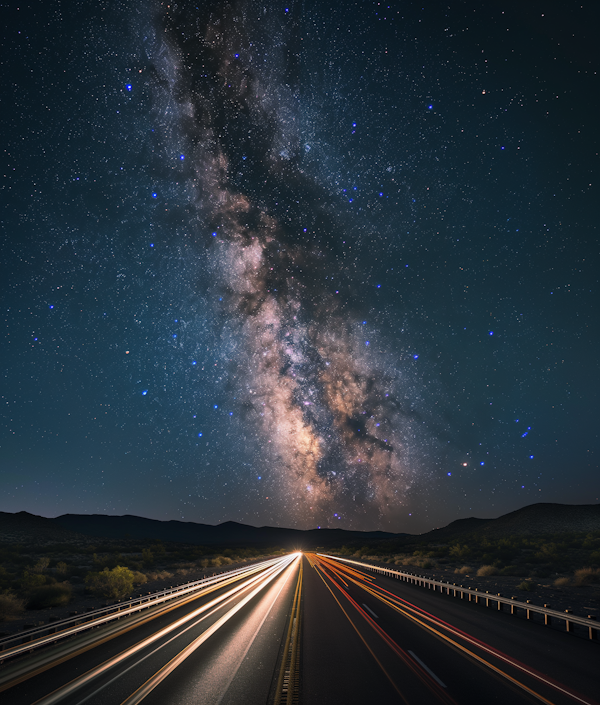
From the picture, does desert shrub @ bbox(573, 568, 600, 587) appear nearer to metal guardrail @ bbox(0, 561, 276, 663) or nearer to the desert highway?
the desert highway

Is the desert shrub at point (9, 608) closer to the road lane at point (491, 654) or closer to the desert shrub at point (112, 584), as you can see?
the desert shrub at point (112, 584)

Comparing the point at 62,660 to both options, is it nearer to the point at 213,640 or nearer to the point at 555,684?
the point at 213,640

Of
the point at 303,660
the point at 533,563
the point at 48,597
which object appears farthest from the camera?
the point at 533,563

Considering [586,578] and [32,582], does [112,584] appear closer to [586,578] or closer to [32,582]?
[32,582]

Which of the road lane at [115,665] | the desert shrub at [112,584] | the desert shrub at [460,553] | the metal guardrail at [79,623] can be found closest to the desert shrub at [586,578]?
the road lane at [115,665]

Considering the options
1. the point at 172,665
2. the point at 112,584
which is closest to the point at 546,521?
the point at 112,584

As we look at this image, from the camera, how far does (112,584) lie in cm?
2008

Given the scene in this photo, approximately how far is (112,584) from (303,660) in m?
15.4

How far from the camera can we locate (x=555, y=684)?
282 inches

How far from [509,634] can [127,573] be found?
18.7m

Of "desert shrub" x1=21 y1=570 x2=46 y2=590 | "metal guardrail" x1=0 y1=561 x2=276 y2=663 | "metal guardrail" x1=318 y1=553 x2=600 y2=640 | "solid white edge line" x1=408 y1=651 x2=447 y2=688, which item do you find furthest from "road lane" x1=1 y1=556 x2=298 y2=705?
"desert shrub" x1=21 y1=570 x2=46 y2=590

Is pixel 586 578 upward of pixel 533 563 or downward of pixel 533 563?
upward

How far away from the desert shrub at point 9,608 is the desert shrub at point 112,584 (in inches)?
169

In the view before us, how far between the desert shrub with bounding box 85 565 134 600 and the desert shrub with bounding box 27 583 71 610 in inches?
72.4
